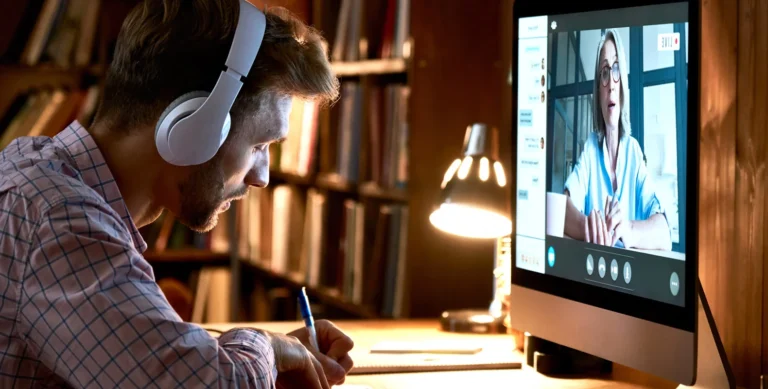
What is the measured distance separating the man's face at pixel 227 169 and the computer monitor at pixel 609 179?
1.40 feet

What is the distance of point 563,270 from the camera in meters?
1.50

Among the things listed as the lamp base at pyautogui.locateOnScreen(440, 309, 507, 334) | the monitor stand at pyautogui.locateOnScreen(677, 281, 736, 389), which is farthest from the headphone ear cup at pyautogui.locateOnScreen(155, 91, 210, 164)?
the lamp base at pyautogui.locateOnScreen(440, 309, 507, 334)

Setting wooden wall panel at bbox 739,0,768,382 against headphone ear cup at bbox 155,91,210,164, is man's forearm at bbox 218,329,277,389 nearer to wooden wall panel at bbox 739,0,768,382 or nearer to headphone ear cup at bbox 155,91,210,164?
headphone ear cup at bbox 155,91,210,164

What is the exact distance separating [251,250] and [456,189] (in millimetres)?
2072

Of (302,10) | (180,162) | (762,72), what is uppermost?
(302,10)

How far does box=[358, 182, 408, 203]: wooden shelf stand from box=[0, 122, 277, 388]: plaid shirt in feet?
4.87

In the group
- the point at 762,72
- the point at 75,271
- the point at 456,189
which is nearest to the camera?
the point at 75,271

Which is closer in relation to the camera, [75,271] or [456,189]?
[75,271]

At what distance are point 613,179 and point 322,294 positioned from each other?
1902 millimetres

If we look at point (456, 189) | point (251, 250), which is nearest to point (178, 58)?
point (456, 189)

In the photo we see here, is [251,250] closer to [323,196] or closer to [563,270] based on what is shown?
[323,196]

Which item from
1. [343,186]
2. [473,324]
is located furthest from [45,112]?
[473,324]

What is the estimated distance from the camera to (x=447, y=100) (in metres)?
2.50

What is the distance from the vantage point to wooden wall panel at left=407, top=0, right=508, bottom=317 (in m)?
2.49
